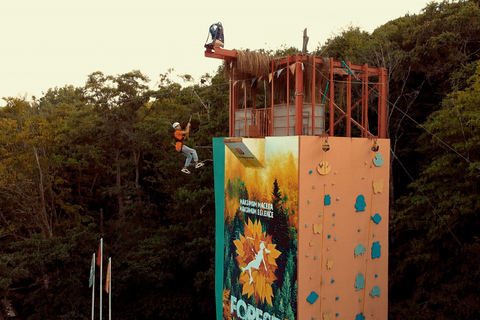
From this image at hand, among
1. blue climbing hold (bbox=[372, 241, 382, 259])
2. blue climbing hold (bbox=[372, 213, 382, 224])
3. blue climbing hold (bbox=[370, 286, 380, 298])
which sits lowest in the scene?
blue climbing hold (bbox=[370, 286, 380, 298])

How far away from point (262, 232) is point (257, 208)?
578mm

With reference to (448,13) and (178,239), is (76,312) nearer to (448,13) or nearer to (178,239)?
(178,239)

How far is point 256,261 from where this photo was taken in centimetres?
1023

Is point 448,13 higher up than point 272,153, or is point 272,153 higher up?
point 448,13

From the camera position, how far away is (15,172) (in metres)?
22.6

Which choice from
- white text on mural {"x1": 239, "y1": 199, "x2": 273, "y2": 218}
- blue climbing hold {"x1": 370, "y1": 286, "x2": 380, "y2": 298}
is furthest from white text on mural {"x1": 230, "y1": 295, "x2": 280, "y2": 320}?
blue climbing hold {"x1": 370, "y1": 286, "x2": 380, "y2": 298}

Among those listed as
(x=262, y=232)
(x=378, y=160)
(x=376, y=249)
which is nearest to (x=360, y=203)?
(x=378, y=160)

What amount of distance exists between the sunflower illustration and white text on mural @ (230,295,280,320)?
286mm

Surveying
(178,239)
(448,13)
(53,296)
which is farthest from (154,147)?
(448,13)

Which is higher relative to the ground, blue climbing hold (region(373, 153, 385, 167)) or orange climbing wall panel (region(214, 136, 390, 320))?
blue climbing hold (region(373, 153, 385, 167))

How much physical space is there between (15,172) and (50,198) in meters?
2.93

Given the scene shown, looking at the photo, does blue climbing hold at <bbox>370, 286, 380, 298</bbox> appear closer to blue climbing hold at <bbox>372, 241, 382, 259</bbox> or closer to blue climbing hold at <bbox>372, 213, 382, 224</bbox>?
blue climbing hold at <bbox>372, 241, 382, 259</bbox>

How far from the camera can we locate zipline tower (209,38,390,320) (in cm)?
902

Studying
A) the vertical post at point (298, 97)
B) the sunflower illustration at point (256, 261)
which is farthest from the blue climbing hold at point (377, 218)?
the vertical post at point (298, 97)
